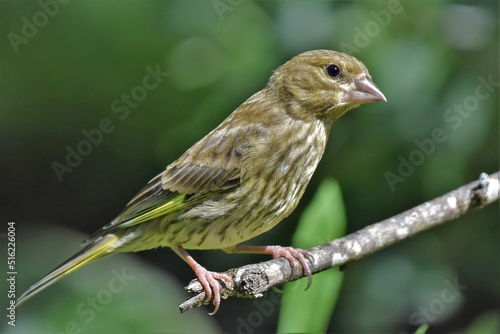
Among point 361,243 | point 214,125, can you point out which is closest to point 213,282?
point 361,243

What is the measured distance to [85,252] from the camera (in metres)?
4.01

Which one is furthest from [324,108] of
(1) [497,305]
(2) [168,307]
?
(1) [497,305]

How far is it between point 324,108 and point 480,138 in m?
1.44

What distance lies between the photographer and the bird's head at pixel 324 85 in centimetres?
386

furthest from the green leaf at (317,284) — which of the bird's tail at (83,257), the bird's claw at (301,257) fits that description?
the bird's tail at (83,257)

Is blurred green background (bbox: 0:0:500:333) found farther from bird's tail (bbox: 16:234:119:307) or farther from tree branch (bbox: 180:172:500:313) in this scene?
tree branch (bbox: 180:172:500:313)

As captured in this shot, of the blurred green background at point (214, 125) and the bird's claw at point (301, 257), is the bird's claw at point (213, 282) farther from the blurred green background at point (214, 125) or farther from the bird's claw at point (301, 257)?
the blurred green background at point (214, 125)

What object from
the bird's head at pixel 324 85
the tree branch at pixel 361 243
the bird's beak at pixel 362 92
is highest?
the bird's head at pixel 324 85

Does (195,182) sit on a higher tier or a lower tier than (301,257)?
higher

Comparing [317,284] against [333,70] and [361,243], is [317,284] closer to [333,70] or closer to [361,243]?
[361,243]

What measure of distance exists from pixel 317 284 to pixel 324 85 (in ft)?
2.98

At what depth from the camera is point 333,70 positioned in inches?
154

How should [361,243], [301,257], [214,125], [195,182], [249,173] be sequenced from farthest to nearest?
[214,125]
[195,182]
[249,173]
[361,243]
[301,257]

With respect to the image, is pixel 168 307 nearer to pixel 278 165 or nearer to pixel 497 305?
pixel 278 165
